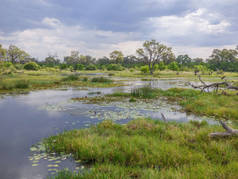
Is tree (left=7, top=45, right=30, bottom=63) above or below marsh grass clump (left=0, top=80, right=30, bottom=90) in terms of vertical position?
above

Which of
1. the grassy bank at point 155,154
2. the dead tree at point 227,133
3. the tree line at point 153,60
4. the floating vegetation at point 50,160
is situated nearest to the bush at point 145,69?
the tree line at point 153,60

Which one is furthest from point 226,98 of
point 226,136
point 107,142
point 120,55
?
point 120,55

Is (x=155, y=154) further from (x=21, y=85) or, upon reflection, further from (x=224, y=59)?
(x=224, y=59)

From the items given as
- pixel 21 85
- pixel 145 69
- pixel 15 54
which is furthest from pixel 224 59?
pixel 15 54

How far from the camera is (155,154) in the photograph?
5918 millimetres

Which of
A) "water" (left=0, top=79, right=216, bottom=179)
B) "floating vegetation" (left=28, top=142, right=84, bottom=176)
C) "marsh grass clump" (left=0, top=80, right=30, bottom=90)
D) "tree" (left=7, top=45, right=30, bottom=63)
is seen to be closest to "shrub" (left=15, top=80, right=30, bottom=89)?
"marsh grass clump" (left=0, top=80, right=30, bottom=90)

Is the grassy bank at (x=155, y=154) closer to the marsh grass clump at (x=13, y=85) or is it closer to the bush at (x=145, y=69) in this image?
the marsh grass clump at (x=13, y=85)

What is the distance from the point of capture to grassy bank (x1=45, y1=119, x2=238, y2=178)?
15.1 ft

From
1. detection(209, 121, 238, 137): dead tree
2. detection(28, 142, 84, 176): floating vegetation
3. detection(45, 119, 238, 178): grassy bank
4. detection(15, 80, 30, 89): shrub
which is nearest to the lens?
detection(45, 119, 238, 178): grassy bank

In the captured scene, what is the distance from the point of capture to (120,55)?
13875 centimetres

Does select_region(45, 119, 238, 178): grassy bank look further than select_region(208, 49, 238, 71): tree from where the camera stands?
No

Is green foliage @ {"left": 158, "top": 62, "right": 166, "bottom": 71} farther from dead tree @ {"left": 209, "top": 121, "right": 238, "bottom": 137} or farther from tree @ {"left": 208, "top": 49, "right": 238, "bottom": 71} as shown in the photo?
dead tree @ {"left": 209, "top": 121, "right": 238, "bottom": 137}

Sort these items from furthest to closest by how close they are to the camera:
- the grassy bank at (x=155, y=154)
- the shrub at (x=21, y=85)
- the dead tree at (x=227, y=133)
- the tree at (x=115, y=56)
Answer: the tree at (x=115, y=56) < the shrub at (x=21, y=85) < the dead tree at (x=227, y=133) < the grassy bank at (x=155, y=154)

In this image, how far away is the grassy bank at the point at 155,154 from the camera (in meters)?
4.61
